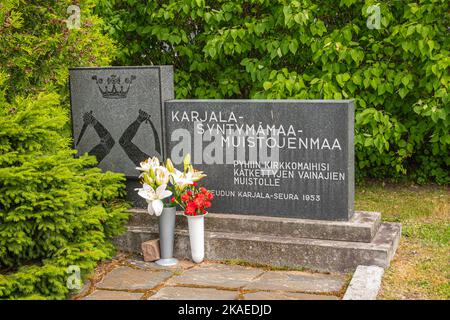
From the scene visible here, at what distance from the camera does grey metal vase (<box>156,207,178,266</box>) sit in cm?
568

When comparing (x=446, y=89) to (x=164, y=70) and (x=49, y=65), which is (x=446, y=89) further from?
(x=49, y=65)

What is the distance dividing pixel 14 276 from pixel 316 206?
2477 mm

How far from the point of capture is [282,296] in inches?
193

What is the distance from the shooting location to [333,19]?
8.42m

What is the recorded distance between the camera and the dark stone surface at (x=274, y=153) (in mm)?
5648

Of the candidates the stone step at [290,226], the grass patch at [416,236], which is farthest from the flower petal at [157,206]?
the grass patch at [416,236]

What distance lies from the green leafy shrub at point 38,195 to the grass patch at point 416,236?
2.24m

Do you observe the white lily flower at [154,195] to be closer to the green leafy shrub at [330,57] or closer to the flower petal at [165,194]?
the flower petal at [165,194]

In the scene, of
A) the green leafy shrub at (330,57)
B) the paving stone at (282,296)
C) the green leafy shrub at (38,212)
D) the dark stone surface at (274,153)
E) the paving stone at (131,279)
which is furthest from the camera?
the green leafy shrub at (330,57)

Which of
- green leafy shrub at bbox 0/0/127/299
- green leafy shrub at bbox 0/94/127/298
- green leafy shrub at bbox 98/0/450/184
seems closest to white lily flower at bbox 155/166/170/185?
green leafy shrub at bbox 0/0/127/299

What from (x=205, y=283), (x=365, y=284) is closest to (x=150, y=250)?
(x=205, y=283)

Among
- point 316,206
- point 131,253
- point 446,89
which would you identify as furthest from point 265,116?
Answer: point 446,89

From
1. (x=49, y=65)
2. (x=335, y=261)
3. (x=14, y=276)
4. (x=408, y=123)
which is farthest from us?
(x=408, y=123)

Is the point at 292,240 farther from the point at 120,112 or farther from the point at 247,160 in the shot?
the point at 120,112
